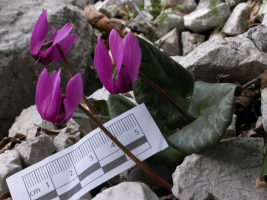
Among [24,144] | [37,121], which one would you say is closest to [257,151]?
[24,144]

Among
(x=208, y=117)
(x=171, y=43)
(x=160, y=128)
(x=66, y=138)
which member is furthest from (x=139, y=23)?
(x=208, y=117)

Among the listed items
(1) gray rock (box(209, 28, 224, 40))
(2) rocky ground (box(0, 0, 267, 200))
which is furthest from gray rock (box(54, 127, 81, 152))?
(1) gray rock (box(209, 28, 224, 40))

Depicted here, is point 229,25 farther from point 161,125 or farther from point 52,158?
point 52,158

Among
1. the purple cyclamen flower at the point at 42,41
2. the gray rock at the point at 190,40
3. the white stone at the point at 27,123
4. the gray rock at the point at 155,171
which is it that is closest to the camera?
the purple cyclamen flower at the point at 42,41

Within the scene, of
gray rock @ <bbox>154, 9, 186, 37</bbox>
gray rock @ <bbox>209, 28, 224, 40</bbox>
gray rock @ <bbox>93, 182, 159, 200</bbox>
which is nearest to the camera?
gray rock @ <bbox>93, 182, 159, 200</bbox>

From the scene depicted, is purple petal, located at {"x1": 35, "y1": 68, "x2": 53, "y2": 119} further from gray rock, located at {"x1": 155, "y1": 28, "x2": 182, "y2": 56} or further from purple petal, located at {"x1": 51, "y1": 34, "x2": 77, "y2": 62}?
gray rock, located at {"x1": 155, "y1": 28, "x2": 182, "y2": 56}

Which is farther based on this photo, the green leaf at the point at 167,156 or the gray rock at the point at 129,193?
the green leaf at the point at 167,156

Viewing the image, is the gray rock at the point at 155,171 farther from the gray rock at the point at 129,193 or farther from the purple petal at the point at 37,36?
the purple petal at the point at 37,36

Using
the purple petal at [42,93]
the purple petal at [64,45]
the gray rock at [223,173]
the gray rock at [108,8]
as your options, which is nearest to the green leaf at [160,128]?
the gray rock at [223,173]
